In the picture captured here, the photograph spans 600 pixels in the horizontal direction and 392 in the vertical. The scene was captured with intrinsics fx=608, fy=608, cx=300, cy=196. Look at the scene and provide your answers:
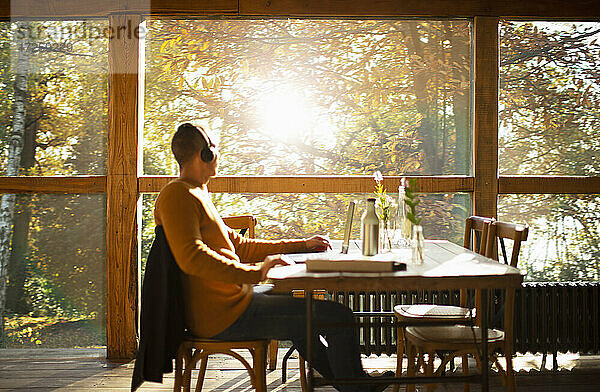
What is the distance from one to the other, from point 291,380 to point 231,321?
1.15 metres

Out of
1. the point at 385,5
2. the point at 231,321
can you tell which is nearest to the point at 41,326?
the point at 231,321

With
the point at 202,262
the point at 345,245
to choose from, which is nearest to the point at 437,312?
the point at 345,245

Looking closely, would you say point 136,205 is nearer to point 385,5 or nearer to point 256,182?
point 256,182

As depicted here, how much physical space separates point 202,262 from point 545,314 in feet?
7.77

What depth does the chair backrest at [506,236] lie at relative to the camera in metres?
2.46

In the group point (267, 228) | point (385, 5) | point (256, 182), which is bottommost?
point (267, 228)

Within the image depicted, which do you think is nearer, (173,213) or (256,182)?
(173,213)

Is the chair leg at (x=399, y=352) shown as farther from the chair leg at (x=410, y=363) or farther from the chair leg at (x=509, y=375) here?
the chair leg at (x=509, y=375)

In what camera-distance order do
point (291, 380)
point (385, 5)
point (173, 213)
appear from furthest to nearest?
point (385, 5), point (291, 380), point (173, 213)

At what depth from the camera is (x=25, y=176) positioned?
388cm

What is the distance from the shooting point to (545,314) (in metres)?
3.66

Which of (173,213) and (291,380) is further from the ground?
(173,213)

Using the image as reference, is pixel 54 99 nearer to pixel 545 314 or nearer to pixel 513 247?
pixel 513 247

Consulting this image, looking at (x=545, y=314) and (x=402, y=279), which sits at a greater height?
(x=402, y=279)
